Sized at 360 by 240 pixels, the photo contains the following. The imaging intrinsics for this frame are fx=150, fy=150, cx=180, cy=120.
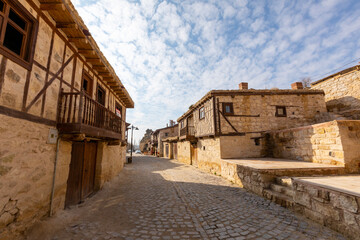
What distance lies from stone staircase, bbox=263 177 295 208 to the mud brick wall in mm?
361

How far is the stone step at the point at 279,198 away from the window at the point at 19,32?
778 centimetres

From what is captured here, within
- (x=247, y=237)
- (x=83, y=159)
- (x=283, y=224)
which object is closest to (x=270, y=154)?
(x=283, y=224)

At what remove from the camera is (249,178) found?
6.61 metres

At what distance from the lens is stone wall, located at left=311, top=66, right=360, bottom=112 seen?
11555 mm

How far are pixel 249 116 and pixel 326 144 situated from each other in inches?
182

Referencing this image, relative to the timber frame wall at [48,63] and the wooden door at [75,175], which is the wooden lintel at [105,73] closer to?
the timber frame wall at [48,63]

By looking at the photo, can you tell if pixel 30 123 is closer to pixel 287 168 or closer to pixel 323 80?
pixel 287 168

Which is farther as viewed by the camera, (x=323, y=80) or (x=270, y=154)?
(x=323, y=80)

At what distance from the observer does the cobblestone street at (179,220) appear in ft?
11.1

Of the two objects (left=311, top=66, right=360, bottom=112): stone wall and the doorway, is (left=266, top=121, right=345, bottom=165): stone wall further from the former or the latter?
the doorway

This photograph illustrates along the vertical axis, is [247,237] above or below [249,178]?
below

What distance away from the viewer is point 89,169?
251 inches

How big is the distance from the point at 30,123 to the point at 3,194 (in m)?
1.43

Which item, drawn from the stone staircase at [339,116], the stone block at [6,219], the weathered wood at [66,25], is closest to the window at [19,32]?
the weathered wood at [66,25]
